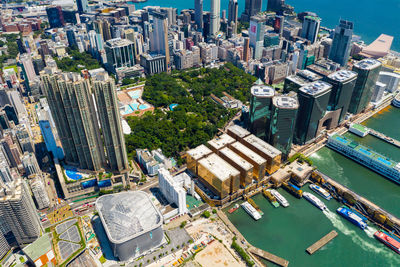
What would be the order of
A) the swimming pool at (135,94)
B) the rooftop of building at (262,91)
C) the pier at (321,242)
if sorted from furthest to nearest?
1. the swimming pool at (135,94)
2. the rooftop of building at (262,91)
3. the pier at (321,242)

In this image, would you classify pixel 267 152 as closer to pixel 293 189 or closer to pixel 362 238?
pixel 293 189

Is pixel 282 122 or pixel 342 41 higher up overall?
pixel 342 41

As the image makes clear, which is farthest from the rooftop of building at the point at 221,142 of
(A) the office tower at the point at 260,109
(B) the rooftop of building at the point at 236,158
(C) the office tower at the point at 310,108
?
(C) the office tower at the point at 310,108

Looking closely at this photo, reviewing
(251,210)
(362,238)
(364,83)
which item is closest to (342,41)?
(364,83)

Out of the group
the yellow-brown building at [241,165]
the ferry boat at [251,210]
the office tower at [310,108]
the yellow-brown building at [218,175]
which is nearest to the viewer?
the ferry boat at [251,210]

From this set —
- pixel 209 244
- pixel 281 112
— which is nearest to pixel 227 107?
pixel 281 112

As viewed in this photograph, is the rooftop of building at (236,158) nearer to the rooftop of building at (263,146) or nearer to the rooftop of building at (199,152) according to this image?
the rooftop of building at (199,152)
